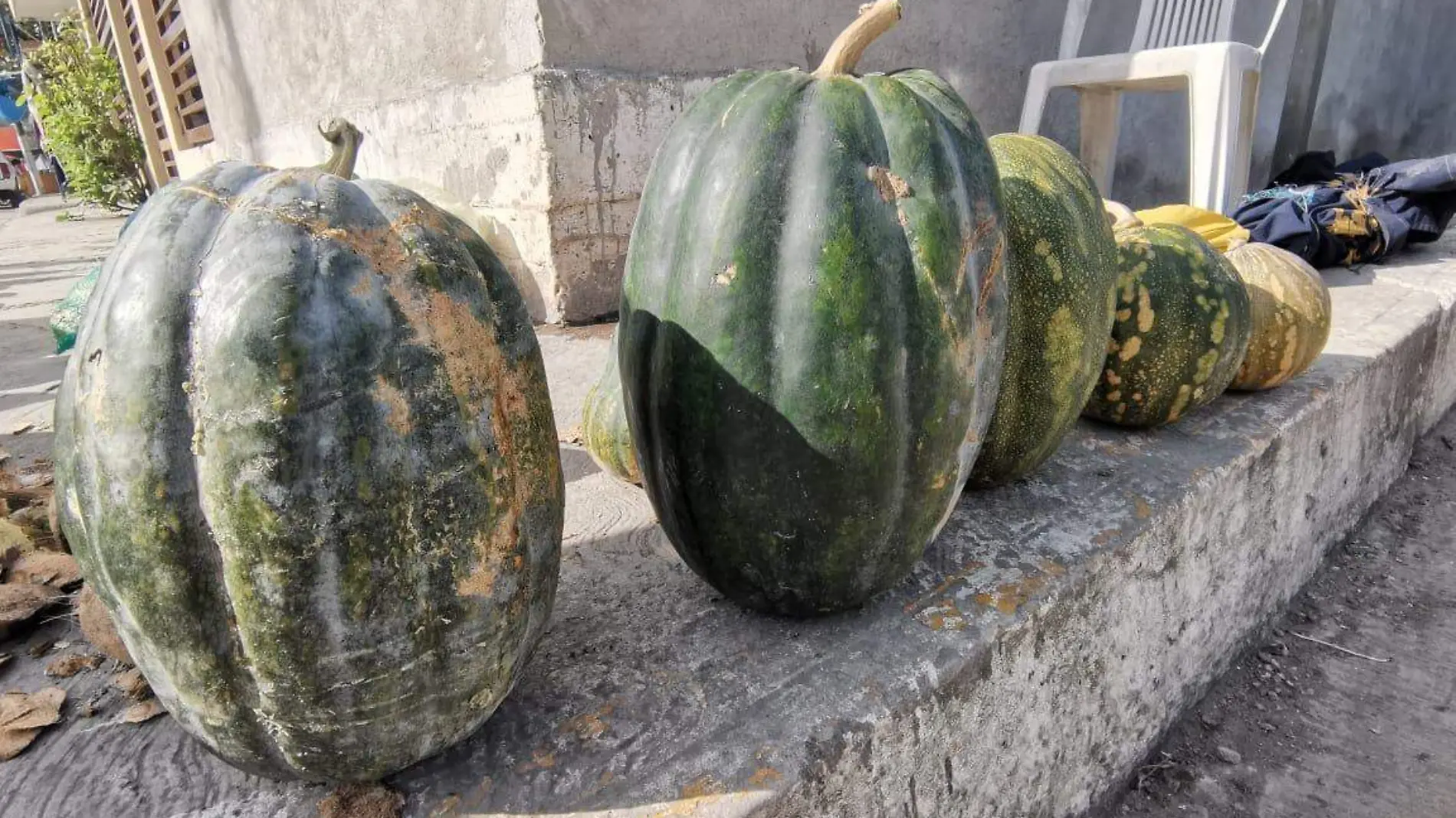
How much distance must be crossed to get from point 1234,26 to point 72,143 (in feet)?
53.7

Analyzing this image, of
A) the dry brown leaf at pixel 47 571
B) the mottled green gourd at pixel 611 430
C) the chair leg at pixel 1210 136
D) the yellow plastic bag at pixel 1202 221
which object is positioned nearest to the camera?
the dry brown leaf at pixel 47 571

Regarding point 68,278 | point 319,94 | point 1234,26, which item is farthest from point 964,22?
point 68,278

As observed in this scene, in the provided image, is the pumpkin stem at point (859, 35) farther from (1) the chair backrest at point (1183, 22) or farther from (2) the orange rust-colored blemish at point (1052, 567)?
(1) the chair backrest at point (1183, 22)

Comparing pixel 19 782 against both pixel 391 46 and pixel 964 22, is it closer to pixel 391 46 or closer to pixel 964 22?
pixel 391 46

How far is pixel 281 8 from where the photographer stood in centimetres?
498

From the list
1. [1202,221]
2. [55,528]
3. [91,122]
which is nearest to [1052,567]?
[55,528]

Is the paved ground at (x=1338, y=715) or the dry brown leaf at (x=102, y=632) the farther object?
the paved ground at (x=1338, y=715)

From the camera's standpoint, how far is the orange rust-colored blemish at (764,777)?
3.12ft

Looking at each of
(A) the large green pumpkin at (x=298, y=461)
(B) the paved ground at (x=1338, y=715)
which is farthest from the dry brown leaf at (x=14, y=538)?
(B) the paved ground at (x=1338, y=715)

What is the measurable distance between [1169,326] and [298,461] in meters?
1.66

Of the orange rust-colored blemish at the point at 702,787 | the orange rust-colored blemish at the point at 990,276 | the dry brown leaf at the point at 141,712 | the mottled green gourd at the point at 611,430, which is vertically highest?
the orange rust-colored blemish at the point at 990,276

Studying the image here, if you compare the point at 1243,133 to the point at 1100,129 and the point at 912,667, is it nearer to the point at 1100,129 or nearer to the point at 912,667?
the point at 1100,129

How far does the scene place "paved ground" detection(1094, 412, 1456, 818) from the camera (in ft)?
5.51

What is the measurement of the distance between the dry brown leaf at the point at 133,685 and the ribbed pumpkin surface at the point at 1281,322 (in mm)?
2372
